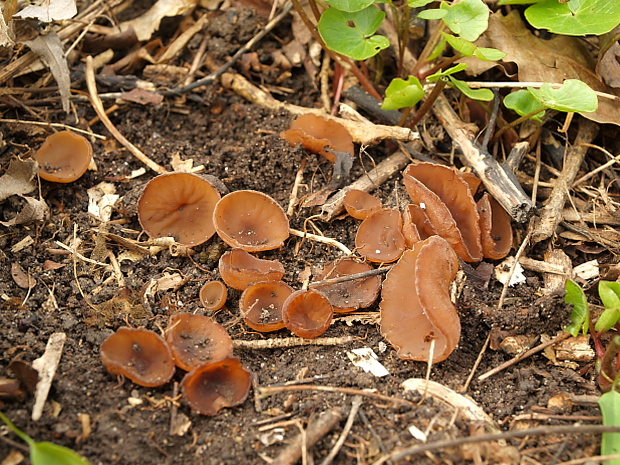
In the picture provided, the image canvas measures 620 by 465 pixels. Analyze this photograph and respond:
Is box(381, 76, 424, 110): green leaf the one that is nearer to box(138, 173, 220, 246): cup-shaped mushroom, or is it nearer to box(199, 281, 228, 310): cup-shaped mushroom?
box(138, 173, 220, 246): cup-shaped mushroom

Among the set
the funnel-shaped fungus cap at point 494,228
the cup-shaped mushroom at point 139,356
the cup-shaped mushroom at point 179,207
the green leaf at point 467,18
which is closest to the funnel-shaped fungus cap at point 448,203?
the funnel-shaped fungus cap at point 494,228

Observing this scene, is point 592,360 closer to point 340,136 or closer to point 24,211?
point 340,136

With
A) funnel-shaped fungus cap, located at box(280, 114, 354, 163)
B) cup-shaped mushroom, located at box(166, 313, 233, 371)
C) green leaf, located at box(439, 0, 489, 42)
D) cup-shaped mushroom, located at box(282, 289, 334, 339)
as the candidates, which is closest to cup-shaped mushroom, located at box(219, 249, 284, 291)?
cup-shaped mushroom, located at box(282, 289, 334, 339)

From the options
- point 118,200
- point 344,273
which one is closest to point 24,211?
point 118,200

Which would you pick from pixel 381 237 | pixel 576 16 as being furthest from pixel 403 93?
pixel 576 16

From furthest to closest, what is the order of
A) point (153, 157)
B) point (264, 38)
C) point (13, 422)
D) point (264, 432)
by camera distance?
1. point (264, 38)
2. point (153, 157)
3. point (264, 432)
4. point (13, 422)
